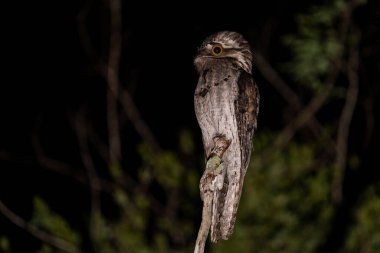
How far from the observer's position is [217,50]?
12.8ft

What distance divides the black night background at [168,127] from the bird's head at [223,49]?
386 centimetres

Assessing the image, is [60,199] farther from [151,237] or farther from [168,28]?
[168,28]

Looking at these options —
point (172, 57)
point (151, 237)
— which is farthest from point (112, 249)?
point (172, 57)

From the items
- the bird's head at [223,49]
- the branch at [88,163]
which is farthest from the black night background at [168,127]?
the bird's head at [223,49]

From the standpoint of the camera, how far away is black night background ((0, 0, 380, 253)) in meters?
8.09

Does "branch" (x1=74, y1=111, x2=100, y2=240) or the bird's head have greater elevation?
"branch" (x1=74, y1=111, x2=100, y2=240)

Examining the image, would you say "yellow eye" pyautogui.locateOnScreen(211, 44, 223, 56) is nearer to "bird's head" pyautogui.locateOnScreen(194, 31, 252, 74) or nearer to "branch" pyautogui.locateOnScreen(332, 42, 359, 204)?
"bird's head" pyautogui.locateOnScreen(194, 31, 252, 74)

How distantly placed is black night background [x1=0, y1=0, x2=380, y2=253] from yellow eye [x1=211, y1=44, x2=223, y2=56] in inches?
155

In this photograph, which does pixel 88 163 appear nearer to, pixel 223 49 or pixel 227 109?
pixel 223 49

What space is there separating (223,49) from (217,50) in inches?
1.6

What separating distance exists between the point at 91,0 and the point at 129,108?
1.49 m

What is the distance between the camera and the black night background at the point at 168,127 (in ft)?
26.6

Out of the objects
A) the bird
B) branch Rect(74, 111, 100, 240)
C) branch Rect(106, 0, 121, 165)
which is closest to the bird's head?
the bird

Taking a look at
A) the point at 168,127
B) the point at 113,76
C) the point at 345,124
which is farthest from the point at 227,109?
the point at 168,127
